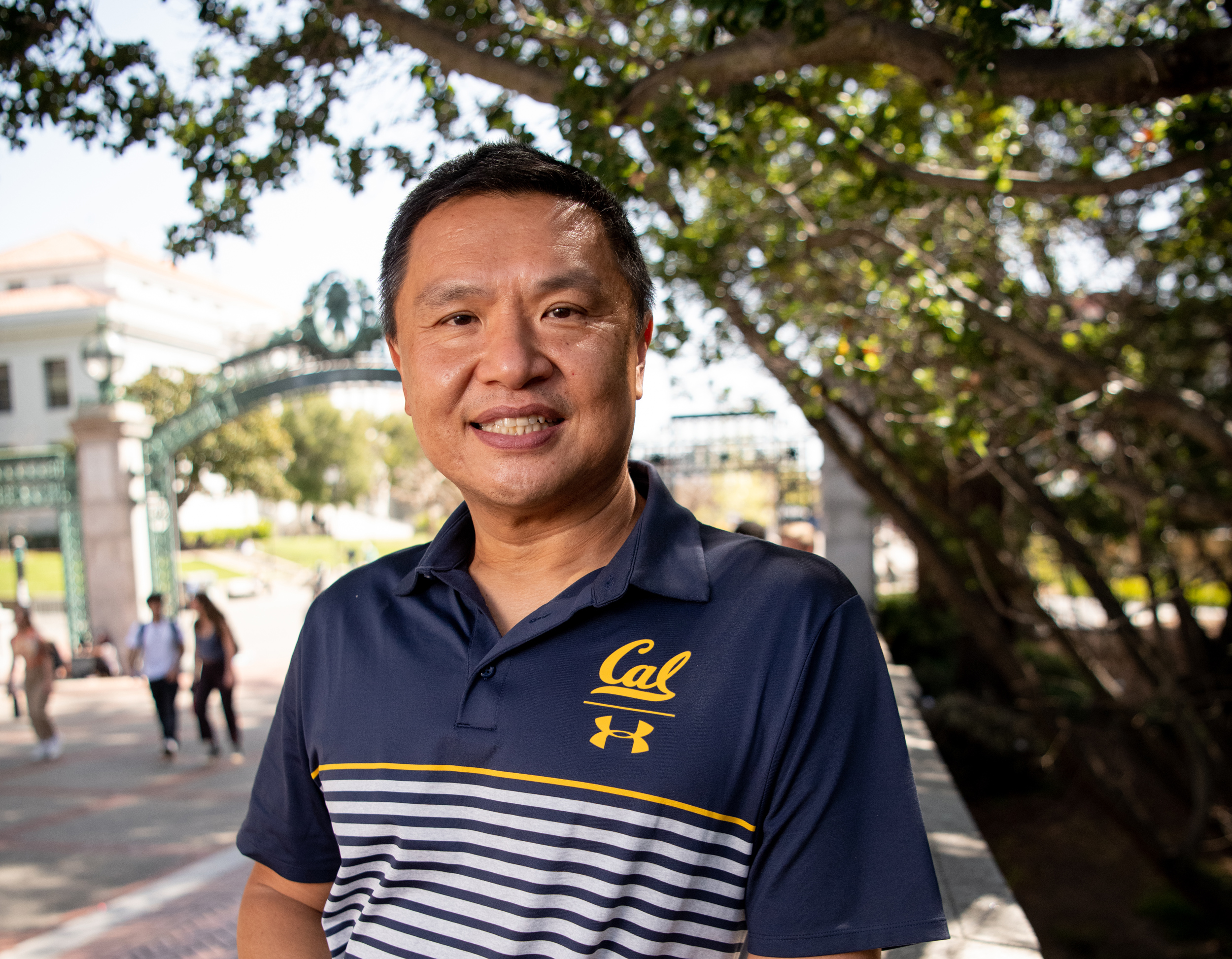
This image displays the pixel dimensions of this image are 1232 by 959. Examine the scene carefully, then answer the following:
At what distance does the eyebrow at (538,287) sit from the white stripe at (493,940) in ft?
2.97

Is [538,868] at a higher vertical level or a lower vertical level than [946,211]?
lower

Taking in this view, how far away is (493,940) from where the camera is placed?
4.40 feet

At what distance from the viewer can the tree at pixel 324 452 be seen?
4669cm

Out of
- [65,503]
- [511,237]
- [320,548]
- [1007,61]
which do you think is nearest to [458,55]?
[1007,61]

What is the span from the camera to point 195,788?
801 centimetres

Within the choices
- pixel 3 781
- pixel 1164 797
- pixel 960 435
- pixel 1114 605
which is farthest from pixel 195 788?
pixel 1164 797

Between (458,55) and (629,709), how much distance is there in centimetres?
328

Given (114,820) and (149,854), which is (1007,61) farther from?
(114,820)

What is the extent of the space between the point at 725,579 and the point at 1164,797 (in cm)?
1131

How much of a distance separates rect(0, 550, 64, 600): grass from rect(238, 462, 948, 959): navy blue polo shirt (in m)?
28.0

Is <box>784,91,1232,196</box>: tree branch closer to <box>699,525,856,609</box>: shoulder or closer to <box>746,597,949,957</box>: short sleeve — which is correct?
<box>699,525,856,609</box>: shoulder

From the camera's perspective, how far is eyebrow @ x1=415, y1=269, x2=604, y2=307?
1.42 m

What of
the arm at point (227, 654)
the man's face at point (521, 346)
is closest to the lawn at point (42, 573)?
the arm at point (227, 654)

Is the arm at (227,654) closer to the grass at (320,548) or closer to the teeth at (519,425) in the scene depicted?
the teeth at (519,425)
